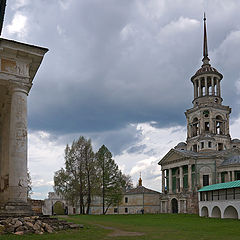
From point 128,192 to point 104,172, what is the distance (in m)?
27.8

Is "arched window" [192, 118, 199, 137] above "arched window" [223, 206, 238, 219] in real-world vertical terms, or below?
above

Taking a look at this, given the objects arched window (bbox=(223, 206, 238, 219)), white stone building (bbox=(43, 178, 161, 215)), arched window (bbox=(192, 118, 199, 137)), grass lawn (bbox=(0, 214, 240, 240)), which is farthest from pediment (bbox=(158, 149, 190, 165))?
grass lawn (bbox=(0, 214, 240, 240))

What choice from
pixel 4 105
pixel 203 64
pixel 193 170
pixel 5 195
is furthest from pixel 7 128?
pixel 203 64

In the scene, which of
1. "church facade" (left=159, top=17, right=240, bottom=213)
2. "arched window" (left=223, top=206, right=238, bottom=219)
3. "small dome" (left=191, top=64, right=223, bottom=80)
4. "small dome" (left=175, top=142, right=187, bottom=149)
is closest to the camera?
"arched window" (left=223, top=206, right=238, bottom=219)

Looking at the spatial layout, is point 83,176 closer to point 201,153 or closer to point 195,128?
point 201,153

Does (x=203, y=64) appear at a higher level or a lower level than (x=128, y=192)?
higher

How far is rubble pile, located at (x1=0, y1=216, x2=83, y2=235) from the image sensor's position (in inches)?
551

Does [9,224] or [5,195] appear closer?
[9,224]

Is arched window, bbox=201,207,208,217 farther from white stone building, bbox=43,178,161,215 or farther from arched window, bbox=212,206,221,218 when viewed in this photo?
white stone building, bbox=43,178,161,215

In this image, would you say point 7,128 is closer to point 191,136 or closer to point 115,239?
point 115,239

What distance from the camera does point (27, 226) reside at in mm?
14312

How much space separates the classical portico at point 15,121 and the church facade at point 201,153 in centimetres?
4853

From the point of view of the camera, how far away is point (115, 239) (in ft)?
43.9

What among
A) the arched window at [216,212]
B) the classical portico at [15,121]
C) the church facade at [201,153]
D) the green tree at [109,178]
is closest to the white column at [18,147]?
the classical portico at [15,121]
